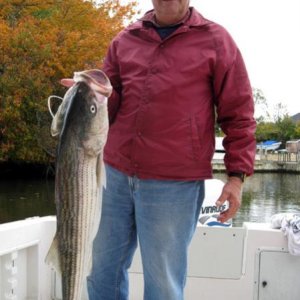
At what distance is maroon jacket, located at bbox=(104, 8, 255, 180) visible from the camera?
2.44m

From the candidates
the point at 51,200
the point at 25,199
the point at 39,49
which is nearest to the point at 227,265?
the point at 51,200

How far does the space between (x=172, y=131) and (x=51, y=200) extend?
59.1 ft

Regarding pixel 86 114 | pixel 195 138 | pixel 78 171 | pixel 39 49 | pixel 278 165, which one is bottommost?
pixel 278 165

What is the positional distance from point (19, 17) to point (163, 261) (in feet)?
75.3

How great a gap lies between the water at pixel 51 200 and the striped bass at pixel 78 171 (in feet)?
37.3

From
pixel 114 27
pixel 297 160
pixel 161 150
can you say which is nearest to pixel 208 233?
pixel 161 150

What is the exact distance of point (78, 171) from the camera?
211 centimetres

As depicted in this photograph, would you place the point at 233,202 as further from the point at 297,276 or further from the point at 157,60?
the point at 297,276

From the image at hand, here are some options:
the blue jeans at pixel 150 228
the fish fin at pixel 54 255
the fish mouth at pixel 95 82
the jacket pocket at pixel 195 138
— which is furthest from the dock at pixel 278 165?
the fish mouth at pixel 95 82

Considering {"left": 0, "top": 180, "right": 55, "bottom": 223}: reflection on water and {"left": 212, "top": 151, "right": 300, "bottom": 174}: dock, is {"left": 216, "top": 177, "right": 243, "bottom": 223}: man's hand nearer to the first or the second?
{"left": 0, "top": 180, "right": 55, "bottom": 223}: reflection on water

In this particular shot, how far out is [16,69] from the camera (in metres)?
22.0

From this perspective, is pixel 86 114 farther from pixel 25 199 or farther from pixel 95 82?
pixel 25 199

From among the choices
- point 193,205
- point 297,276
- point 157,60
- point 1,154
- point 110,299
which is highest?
point 157,60

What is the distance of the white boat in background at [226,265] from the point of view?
146 inches
